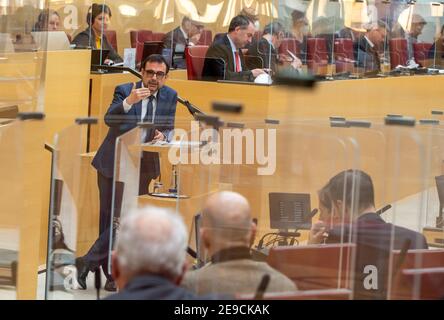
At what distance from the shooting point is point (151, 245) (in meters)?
2.78

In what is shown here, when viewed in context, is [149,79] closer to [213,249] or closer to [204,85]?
[204,85]

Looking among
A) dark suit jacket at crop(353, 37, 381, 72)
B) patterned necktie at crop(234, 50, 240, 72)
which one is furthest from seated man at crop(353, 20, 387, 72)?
patterned necktie at crop(234, 50, 240, 72)

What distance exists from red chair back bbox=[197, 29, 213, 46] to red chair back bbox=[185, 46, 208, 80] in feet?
0.71

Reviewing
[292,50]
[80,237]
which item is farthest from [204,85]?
[80,237]

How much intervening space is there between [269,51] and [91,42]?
1725 mm

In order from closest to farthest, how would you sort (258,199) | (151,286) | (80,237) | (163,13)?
(151,286), (80,237), (258,199), (163,13)

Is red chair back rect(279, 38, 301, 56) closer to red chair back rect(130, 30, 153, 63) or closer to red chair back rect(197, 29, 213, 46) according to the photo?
red chair back rect(197, 29, 213, 46)

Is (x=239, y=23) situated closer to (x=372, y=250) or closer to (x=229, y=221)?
(x=372, y=250)

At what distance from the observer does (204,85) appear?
8.42m

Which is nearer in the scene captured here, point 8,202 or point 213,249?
point 213,249

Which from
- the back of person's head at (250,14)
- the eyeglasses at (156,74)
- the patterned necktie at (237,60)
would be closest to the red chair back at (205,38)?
the back of person's head at (250,14)

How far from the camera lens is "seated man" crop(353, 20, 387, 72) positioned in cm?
978

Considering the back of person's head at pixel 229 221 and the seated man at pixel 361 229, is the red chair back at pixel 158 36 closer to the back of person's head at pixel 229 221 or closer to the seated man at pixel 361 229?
the seated man at pixel 361 229
